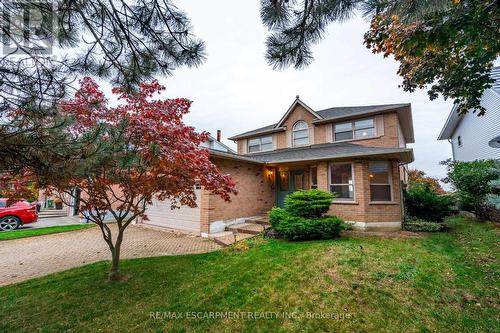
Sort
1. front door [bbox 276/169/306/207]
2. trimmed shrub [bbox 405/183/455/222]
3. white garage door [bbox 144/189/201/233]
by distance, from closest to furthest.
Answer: white garage door [bbox 144/189/201/233], trimmed shrub [bbox 405/183/455/222], front door [bbox 276/169/306/207]

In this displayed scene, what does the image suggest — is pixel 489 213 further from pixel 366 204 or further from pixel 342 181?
pixel 342 181

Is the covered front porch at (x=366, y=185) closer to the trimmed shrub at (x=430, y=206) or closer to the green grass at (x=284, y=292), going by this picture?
the trimmed shrub at (x=430, y=206)

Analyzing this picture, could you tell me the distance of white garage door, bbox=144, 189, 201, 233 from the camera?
9000mm

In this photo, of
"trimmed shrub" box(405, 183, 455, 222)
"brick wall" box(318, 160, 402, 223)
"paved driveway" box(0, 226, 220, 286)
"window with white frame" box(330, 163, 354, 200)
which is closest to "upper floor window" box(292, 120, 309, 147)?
"window with white frame" box(330, 163, 354, 200)

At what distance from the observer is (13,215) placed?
35.6 ft

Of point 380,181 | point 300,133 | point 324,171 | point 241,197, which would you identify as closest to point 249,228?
point 241,197

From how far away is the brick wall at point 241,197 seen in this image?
862cm

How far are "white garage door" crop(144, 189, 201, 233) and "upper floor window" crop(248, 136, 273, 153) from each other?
22.3ft

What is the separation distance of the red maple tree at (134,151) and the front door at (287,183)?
7.39m

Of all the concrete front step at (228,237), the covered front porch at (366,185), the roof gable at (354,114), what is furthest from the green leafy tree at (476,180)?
the concrete front step at (228,237)

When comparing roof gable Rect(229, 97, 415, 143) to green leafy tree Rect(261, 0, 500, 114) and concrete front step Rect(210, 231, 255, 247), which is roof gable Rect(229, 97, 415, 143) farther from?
concrete front step Rect(210, 231, 255, 247)

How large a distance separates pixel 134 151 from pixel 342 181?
8.83 m

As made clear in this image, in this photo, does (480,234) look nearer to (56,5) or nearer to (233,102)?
(56,5)

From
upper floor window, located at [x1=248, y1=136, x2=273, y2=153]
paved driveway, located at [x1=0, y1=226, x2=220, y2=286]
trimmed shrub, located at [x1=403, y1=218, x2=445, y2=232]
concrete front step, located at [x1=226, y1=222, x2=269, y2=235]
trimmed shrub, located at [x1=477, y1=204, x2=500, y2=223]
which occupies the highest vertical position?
upper floor window, located at [x1=248, y1=136, x2=273, y2=153]
